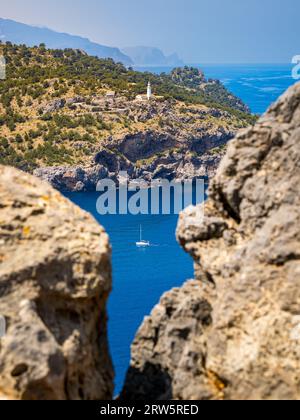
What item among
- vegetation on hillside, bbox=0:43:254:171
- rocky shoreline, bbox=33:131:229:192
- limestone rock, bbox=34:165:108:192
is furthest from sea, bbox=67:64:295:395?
vegetation on hillside, bbox=0:43:254:171

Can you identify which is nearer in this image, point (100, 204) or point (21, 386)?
point (21, 386)

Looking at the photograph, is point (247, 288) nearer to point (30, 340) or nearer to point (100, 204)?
point (30, 340)

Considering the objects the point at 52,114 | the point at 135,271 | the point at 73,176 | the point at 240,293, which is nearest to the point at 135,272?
the point at 135,271

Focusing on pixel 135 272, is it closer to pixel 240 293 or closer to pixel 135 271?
pixel 135 271

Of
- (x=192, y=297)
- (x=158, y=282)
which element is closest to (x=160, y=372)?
(x=192, y=297)

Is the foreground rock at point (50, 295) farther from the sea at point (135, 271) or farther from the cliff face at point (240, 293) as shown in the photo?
the sea at point (135, 271)

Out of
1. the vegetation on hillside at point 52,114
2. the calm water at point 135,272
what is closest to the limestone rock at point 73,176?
the vegetation on hillside at point 52,114
